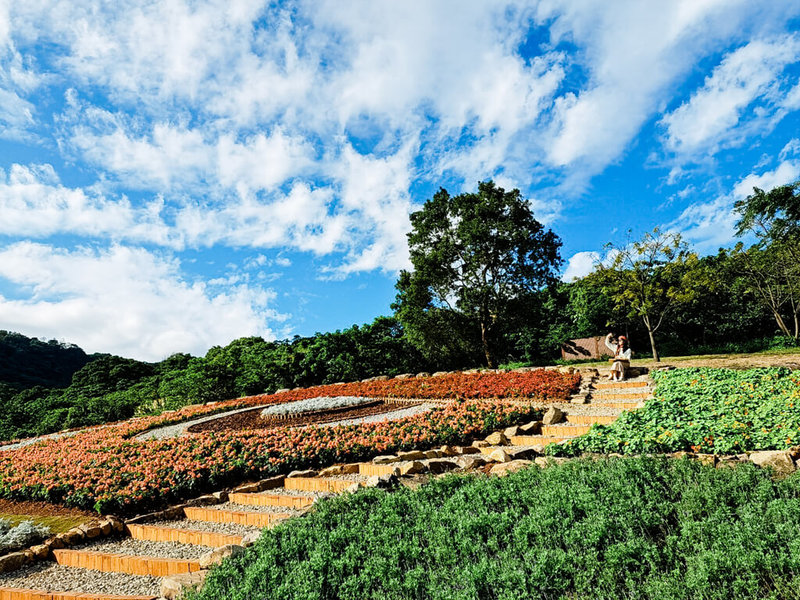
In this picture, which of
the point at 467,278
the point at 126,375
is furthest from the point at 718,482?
the point at 126,375

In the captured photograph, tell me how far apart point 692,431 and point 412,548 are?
374cm

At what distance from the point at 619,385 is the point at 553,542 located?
8.60 metres

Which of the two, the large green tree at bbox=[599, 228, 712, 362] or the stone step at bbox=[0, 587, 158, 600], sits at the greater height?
the large green tree at bbox=[599, 228, 712, 362]

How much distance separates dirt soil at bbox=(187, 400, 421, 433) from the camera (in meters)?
10.6

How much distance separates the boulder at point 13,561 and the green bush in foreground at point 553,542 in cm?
307

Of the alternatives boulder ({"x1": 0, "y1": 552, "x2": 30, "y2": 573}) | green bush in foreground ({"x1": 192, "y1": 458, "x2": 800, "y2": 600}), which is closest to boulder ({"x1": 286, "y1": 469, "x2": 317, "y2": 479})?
green bush in foreground ({"x1": 192, "y1": 458, "x2": 800, "y2": 600})

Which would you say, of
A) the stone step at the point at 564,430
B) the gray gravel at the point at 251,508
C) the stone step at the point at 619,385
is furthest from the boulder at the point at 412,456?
the stone step at the point at 619,385

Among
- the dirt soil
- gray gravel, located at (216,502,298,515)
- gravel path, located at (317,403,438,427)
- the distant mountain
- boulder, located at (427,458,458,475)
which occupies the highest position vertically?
the distant mountain

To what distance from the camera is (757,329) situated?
23.0m

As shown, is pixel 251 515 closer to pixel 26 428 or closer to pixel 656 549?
pixel 656 549

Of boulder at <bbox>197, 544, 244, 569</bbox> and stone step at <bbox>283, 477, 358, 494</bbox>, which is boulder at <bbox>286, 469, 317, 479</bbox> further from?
boulder at <bbox>197, 544, 244, 569</bbox>

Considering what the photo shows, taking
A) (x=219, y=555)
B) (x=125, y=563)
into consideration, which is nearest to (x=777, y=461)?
(x=219, y=555)

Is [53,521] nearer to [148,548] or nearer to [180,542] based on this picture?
[148,548]

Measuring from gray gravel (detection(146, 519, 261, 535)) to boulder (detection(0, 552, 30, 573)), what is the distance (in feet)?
3.96
